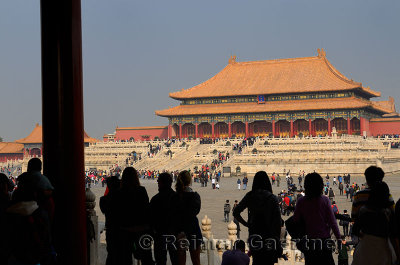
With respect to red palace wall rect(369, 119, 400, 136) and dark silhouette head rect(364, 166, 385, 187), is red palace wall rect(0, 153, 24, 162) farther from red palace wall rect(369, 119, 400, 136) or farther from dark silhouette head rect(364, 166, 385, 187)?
dark silhouette head rect(364, 166, 385, 187)

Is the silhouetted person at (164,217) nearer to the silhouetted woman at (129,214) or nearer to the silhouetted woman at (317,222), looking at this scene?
the silhouetted woman at (129,214)

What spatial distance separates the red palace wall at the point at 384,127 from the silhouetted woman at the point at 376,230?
180 ft

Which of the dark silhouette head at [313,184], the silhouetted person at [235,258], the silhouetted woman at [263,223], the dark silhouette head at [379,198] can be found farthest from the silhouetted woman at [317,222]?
the silhouetted person at [235,258]

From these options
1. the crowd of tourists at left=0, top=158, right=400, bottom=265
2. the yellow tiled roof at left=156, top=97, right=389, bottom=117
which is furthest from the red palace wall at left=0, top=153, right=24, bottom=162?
the crowd of tourists at left=0, top=158, right=400, bottom=265

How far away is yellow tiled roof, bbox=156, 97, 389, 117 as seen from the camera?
59375mm

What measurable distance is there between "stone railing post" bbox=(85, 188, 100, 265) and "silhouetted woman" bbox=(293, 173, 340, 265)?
2.21m

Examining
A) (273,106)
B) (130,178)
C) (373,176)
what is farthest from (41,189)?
(273,106)

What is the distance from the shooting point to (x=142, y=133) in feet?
222

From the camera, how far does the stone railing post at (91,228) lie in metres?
6.77

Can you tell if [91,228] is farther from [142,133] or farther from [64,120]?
[142,133]

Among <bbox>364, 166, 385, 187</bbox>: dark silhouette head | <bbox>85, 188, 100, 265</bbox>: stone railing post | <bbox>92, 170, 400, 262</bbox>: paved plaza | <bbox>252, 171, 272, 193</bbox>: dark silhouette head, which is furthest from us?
<bbox>92, 170, 400, 262</bbox>: paved plaza

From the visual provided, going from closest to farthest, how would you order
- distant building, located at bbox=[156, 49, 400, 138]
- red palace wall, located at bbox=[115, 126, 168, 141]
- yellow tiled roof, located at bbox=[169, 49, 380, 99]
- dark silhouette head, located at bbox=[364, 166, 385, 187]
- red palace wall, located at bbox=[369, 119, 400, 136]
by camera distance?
dark silhouette head, located at bbox=[364, 166, 385, 187]
red palace wall, located at bbox=[369, 119, 400, 136]
distant building, located at bbox=[156, 49, 400, 138]
yellow tiled roof, located at bbox=[169, 49, 380, 99]
red palace wall, located at bbox=[115, 126, 168, 141]

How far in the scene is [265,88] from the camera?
65375mm

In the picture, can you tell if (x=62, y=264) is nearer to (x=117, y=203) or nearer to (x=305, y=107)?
(x=117, y=203)
